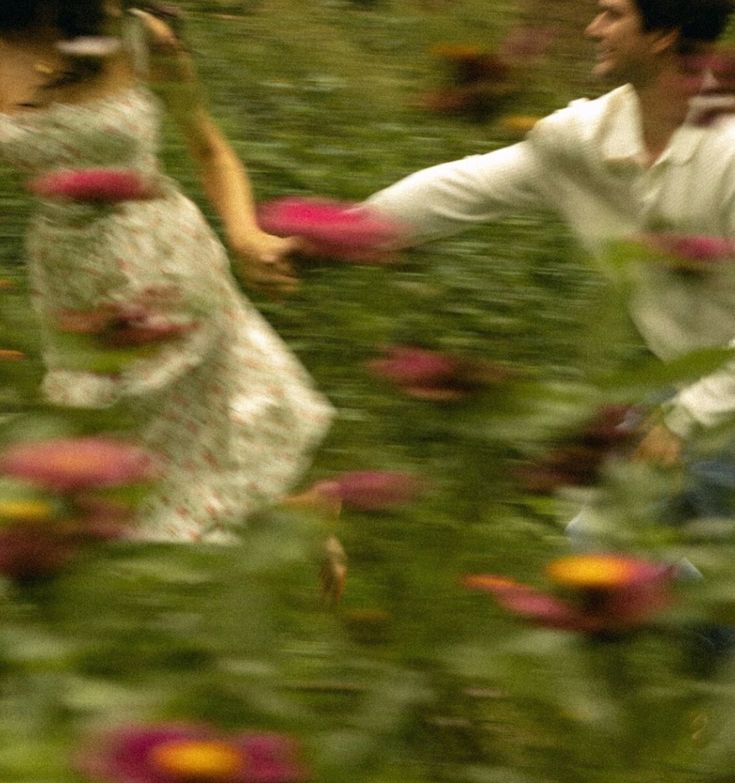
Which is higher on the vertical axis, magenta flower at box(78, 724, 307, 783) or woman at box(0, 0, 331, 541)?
magenta flower at box(78, 724, 307, 783)

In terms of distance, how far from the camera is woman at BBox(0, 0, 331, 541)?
252 centimetres

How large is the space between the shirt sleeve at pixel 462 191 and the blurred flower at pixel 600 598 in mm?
1279

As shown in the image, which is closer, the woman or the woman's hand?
the woman's hand

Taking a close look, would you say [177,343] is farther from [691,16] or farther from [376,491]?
[376,491]

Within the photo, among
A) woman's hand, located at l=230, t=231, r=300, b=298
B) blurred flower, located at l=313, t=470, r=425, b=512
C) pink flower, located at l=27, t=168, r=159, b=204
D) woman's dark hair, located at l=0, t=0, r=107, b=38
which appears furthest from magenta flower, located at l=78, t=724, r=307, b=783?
woman's dark hair, located at l=0, t=0, r=107, b=38

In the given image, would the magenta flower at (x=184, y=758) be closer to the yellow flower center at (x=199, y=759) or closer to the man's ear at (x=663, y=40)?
the yellow flower center at (x=199, y=759)

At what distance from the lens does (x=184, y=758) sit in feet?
A: 2.89

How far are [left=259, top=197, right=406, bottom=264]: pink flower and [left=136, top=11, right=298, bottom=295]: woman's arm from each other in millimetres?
213

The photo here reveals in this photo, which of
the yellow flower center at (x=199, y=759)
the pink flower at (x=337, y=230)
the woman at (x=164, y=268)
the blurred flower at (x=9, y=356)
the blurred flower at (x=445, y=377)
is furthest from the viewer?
the woman at (x=164, y=268)

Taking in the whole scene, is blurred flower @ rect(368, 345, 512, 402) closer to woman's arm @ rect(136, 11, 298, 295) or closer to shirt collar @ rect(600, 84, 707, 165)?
woman's arm @ rect(136, 11, 298, 295)

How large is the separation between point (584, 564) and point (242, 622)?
0.22 metres

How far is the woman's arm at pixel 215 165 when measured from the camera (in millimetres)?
2111

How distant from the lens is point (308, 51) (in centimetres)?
501

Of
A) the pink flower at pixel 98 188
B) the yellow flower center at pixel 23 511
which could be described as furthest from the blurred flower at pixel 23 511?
the pink flower at pixel 98 188
